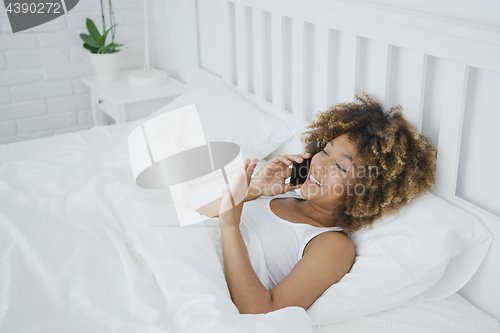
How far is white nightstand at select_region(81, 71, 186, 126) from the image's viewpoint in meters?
1.93

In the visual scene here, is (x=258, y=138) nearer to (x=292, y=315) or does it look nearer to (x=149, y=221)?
A: (x=149, y=221)

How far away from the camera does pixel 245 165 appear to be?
1.00 m

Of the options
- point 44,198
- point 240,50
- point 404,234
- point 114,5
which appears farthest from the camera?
point 114,5

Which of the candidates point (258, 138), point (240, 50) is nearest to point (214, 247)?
point (258, 138)

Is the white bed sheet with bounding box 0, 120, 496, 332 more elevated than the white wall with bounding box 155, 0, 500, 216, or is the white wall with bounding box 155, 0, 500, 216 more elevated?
the white wall with bounding box 155, 0, 500, 216

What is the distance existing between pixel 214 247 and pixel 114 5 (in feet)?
5.68

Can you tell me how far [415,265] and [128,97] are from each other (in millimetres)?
1473

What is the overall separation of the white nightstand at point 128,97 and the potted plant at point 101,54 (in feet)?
0.15

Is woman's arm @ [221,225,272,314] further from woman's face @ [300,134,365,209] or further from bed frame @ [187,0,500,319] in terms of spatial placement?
bed frame @ [187,0,500,319]

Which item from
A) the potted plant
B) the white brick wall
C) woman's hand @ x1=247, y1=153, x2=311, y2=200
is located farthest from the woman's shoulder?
the white brick wall

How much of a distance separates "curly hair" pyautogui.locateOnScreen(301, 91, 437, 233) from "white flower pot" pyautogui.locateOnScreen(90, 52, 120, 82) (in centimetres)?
145
